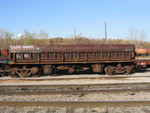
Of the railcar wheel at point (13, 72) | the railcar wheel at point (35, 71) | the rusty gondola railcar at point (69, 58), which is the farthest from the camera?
the rusty gondola railcar at point (69, 58)

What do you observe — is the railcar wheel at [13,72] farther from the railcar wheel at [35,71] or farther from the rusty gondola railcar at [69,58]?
the railcar wheel at [35,71]

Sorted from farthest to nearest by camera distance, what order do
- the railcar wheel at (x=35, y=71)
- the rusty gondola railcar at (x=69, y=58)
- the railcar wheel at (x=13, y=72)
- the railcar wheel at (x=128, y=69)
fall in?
the railcar wheel at (x=128, y=69) → the rusty gondola railcar at (x=69, y=58) → the railcar wheel at (x=35, y=71) → the railcar wheel at (x=13, y=72)

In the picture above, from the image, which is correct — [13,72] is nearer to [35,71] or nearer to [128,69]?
[35,71]

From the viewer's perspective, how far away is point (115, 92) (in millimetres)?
7176

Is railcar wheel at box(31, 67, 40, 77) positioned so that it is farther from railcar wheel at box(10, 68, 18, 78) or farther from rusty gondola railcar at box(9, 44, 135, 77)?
railcar wheel at box(10, 68, 18, 78)

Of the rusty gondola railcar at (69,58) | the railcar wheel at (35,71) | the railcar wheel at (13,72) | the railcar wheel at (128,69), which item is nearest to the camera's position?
the railcar wheel at (13,72)

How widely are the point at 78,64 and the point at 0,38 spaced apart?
2980 centimetres

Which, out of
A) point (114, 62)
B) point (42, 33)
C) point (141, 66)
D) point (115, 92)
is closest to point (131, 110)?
point (115, 92)

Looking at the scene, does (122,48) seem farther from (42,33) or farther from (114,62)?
(42,33)

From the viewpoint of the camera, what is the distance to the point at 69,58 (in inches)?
513

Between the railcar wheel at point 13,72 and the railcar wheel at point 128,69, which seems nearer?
the railcar wheel at point 13,72

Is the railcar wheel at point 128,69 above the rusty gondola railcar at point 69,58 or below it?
below

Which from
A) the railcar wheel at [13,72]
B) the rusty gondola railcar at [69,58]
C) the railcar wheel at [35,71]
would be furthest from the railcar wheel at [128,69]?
the railcar wheel at [13,72]

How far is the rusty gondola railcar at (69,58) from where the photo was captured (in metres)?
12.7
